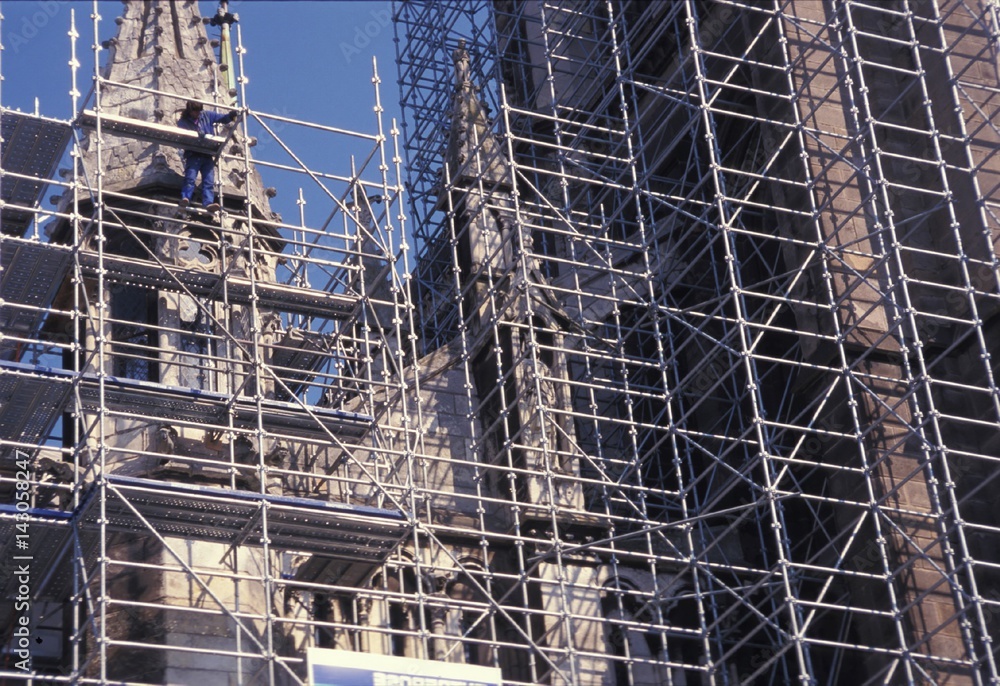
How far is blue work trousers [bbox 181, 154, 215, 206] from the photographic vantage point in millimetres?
31984

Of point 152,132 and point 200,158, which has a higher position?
point 200,158

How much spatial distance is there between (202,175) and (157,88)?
3806 mm

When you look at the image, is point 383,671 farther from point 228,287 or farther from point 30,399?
point 228,287

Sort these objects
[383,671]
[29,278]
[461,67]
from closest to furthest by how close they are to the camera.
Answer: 1. [383,671]
2. [29,278]
3. [461,67]

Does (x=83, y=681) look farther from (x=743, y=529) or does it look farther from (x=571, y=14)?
(x=571, y=14)

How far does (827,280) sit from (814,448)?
278 centimetres

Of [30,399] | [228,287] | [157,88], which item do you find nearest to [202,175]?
[228,287]

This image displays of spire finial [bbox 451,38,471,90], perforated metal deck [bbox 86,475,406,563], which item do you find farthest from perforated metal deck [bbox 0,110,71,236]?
spire finial [bbox 451,38,471,90]

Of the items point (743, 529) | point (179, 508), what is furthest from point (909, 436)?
point (179, 508)

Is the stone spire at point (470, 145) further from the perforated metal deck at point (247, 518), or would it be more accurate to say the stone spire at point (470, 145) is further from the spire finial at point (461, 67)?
the perforated metal deck at point (247, 518)

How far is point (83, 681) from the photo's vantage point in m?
26.1

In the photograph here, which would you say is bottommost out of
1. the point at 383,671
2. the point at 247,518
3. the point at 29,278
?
the point at 383,671

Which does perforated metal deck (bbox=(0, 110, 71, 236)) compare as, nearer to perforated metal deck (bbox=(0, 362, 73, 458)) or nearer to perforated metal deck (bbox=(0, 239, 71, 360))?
perforated metal deck (bbox=(0, 239, 71, 360))

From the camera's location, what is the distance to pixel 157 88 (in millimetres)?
35656
